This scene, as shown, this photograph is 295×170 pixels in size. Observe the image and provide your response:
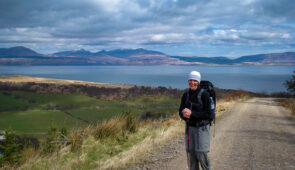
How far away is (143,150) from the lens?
21.9 feet

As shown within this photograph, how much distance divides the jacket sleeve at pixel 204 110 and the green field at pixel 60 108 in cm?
4169

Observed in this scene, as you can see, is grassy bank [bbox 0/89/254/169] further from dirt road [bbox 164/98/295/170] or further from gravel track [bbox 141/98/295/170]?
dirt road [bbox 164/98/295/170]

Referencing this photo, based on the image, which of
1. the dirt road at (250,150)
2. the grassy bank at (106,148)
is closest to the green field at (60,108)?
the grassy bank at (106,148)

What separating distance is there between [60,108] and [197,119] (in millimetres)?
64931

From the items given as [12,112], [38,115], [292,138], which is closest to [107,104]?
[38,115]

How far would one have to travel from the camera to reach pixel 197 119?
169 inches

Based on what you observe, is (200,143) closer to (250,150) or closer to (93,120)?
(250,150)

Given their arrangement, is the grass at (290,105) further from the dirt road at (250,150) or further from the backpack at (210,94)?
the backpack at (210,94)

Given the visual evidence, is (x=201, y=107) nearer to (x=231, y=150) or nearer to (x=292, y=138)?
(x=231, y=150)

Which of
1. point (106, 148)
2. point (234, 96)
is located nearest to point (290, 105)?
point (234, 96)

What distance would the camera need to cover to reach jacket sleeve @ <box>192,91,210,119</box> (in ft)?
13.8

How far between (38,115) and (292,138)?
187ft

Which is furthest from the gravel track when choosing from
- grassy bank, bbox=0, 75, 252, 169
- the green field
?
the green field

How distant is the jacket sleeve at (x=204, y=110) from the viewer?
4.22 metres
